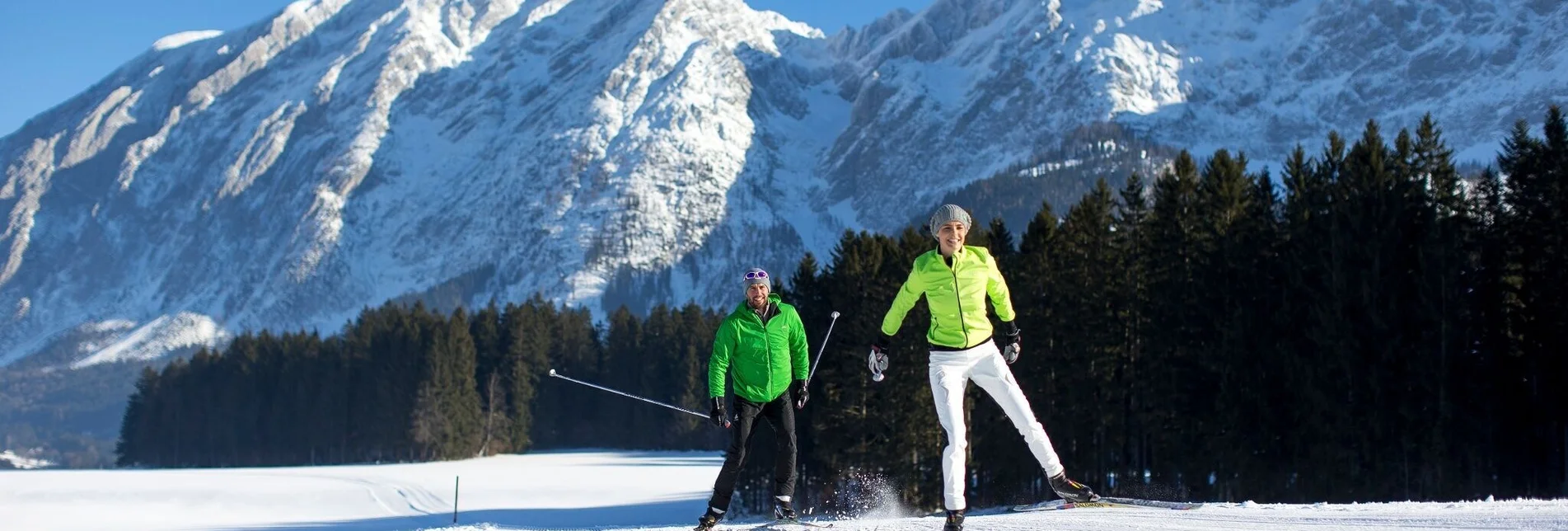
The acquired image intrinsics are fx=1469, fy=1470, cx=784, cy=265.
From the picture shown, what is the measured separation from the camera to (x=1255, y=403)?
40250mm

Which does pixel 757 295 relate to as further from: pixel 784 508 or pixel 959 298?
pixel 784 508

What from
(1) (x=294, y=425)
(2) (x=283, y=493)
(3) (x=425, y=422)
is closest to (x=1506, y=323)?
(2) (x=283, y=493)

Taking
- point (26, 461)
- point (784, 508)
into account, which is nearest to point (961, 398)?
point (784, 508)

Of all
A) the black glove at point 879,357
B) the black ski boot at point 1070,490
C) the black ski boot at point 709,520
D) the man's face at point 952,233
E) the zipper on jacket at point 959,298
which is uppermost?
the man's face at point 952,233

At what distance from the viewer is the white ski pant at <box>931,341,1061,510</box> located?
47.4 feet

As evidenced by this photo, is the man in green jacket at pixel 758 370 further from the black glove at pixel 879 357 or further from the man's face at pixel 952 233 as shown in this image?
the man's face at pixel 952 233

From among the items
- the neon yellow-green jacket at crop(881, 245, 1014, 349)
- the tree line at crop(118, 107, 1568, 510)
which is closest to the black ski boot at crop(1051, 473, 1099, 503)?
the neon yellow-green jacket at crop(881, 245, 1014, 349)

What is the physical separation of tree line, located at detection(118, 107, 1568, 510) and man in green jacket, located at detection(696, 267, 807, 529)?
2358 centimetres

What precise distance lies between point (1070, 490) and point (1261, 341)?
1057 inches

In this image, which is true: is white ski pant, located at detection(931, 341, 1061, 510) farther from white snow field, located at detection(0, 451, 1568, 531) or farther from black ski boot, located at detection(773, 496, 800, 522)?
white snow field, located at detection(0, 451, 1568, 531)

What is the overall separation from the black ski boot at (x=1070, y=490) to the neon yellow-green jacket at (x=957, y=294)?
1726mm

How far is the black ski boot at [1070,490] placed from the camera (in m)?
15.1

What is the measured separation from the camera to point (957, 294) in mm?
14469

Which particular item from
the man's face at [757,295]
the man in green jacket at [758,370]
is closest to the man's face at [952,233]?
the man in green jacket at [758,370]
